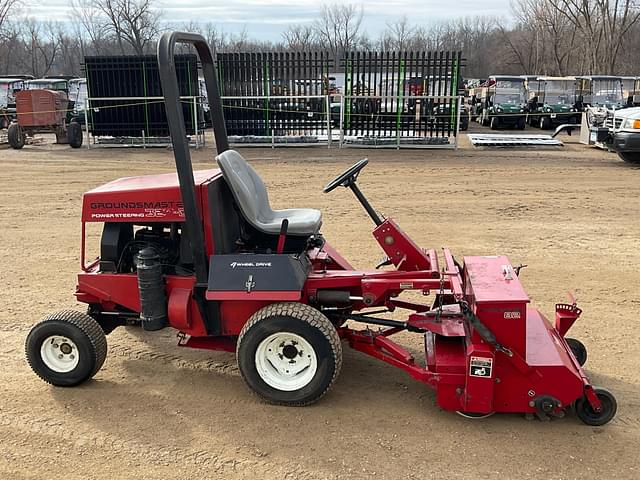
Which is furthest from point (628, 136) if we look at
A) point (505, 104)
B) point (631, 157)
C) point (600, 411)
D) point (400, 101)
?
point (600, 411)

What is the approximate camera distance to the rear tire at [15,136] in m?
17.5

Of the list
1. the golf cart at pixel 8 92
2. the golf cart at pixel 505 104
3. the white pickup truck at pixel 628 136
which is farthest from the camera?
the golf cart at pixel 8 92

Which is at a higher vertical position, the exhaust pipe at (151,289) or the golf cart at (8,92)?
the golf cart at (8,92)

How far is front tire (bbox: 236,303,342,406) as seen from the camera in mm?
3650

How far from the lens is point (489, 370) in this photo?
3.42m

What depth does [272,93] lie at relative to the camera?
1820 centimetres

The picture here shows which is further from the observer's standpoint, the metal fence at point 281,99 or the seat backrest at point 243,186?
the metal fence at point 281,99

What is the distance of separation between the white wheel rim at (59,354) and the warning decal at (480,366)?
2.35 meters

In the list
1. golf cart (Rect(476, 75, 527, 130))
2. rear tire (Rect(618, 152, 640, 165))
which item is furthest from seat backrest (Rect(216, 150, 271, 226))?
golf cart (Rect(476, 75, 527, 130))

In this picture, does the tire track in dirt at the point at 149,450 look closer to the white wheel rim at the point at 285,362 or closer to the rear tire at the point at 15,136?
the white wheel rim at the point at 285,362

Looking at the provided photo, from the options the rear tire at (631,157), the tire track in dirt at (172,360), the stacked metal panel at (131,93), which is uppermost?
the stacked metal panel at (131,93)

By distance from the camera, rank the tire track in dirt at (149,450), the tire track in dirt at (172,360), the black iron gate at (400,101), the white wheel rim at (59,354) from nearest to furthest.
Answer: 1. the tire track in dirt at (149,450)
2. the white wheel rim at (59,354)
3. the tire track in dirt at (172,360)
4. the black iron gate at (400,101)

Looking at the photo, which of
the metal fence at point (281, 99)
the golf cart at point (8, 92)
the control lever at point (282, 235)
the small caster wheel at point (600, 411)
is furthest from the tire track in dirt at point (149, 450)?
the golf cart at point (8, 92)

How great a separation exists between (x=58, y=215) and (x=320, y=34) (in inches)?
2297
